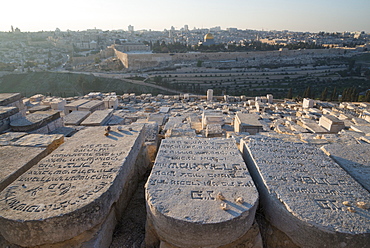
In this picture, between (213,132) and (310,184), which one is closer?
(310,184)

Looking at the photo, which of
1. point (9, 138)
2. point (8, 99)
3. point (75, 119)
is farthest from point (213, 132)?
point (8, 99)

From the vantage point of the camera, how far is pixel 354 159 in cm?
246

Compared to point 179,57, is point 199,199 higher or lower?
higher

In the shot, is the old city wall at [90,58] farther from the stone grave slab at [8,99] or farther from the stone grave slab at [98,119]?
the stone grave slab at [98,119]

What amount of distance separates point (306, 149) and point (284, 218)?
3.77 feet

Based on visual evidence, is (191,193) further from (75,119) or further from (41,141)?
(75,119)

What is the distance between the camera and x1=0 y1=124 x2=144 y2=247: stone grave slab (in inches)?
61.8

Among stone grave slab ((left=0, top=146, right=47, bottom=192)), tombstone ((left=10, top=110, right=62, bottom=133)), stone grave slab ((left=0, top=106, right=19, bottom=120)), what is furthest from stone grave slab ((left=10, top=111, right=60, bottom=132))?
stone grave slab ((left=0, top=146, right=47, bottom=192))

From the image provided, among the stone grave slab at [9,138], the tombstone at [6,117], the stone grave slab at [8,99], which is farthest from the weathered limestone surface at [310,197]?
the stone grave slab at [8,99]

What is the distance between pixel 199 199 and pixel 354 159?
184 cm

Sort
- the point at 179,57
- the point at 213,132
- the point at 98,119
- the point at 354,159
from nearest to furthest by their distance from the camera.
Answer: the point at 354,159, the point at 213,132, the point at 98,119, the point at 179,57

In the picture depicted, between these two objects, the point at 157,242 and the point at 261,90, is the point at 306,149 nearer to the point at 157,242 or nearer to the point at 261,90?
the point at 157,242

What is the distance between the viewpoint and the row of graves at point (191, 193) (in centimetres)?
156

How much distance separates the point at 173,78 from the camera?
30.6 m
